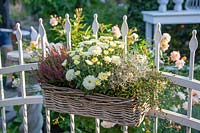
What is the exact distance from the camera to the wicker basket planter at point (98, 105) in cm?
187

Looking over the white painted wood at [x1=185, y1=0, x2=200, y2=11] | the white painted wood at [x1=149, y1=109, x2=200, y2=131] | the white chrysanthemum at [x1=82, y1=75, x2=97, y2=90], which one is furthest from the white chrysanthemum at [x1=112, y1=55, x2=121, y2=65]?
the white painted wood at [x1=185, y1=0, x2=200, y2=11]

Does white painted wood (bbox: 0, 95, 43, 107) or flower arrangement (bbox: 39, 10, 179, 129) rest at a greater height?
flower arrangement (bbox: 39, 10, 179, 129)

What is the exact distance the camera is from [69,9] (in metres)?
6.61

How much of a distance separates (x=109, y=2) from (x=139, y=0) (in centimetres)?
223

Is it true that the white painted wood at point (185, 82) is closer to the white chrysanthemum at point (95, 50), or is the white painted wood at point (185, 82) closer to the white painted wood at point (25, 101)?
the white chrysanthemum at point (95, 50)

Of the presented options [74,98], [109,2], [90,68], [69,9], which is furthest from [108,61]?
[109,2]

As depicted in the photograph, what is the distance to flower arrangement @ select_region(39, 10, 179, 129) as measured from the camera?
6.11ft

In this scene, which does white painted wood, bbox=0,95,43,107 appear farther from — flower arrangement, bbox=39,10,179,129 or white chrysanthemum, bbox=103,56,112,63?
white chrysanthemum, bbox=103,56,112,63

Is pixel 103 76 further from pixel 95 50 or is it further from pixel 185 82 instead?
pixel 185 82

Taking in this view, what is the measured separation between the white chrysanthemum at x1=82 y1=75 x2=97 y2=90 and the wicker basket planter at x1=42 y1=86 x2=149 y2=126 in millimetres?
66

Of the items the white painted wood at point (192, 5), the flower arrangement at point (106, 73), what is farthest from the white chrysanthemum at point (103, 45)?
the white painted wood at point (192, 5)

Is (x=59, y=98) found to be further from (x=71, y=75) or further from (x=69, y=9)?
(x=69, y=9)

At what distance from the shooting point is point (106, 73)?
186 centimetres

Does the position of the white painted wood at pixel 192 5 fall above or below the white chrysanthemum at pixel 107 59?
above
